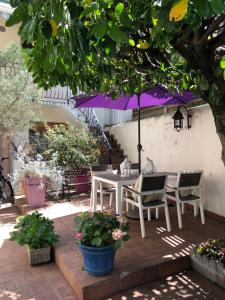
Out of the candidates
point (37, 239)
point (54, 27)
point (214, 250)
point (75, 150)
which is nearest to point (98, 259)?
point (37, 239)

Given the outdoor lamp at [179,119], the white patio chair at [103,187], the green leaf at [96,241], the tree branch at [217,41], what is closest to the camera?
the tree branch at [217,41]

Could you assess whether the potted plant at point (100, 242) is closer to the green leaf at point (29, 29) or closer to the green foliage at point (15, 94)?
the green leaf at point (29, 29)

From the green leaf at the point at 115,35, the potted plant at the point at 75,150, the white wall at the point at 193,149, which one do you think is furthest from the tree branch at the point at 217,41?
the potted plant at the point at 75,150

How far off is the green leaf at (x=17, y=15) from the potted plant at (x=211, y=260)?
11.0 feet

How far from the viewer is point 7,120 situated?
7.33 metres

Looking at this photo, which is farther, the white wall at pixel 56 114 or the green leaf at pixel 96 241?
the white wall at pixel 56 114

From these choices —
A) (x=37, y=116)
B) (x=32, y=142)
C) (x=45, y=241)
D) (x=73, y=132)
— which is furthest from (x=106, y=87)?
(x=32, y=142)

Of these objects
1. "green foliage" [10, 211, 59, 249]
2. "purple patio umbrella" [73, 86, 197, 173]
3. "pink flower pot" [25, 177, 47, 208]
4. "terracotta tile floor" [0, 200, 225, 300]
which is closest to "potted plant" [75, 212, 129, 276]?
"terracotta tile floor" [0, 200, 225, 300]

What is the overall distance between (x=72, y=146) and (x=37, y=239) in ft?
15.8

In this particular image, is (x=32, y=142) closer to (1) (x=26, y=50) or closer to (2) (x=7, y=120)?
(2) (x=7, y=120)

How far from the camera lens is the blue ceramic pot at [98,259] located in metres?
3.30

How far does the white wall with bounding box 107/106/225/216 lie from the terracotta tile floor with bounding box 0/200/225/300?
706mm

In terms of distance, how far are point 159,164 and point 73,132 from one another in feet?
10.1

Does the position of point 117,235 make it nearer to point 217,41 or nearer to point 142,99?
point 217,41
